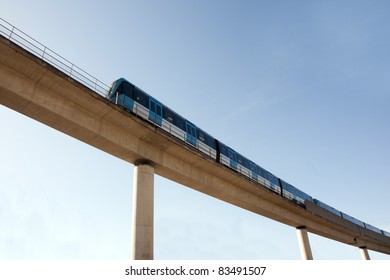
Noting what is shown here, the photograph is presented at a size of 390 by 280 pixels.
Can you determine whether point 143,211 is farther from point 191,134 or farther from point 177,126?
point 191,134

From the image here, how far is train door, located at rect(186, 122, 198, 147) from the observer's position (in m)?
23.0

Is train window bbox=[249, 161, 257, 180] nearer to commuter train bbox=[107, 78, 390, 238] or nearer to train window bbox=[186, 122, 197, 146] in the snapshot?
commuter train bbox=[107, 78, 390, 238]

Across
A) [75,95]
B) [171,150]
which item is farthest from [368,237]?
[75,95]

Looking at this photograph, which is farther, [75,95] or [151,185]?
[151,185]

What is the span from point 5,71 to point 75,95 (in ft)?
10.7

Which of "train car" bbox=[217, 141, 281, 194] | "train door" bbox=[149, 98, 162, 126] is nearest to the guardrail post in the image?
"train car" bbox=[217, 141, 281, 194]

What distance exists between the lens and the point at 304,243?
35406 millimetres

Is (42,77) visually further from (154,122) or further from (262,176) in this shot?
(262,176)

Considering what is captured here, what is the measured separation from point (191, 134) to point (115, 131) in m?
7.40

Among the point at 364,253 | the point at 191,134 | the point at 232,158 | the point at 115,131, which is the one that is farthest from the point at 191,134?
the point at 364,253

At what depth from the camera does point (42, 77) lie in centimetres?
1441

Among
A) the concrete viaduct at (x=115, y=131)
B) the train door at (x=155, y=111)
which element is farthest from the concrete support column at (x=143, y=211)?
the train door at (x=155, y=111)

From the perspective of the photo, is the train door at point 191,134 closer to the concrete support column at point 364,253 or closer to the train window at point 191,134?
the train window at point 191,134

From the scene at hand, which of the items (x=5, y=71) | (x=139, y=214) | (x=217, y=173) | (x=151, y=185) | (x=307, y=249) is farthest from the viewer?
(x=307, y=249)
